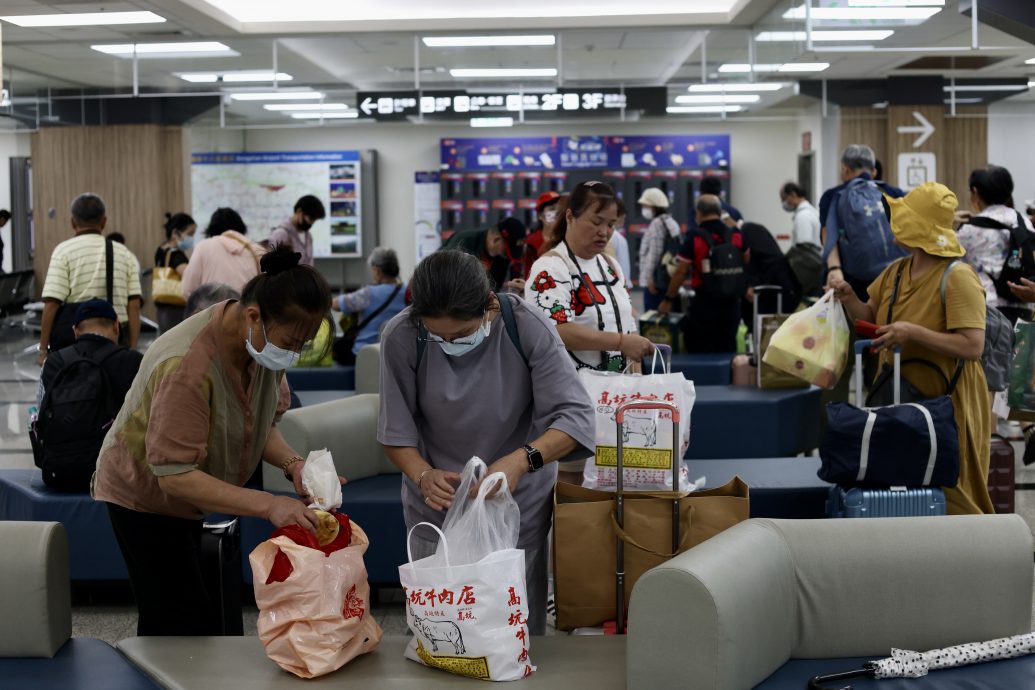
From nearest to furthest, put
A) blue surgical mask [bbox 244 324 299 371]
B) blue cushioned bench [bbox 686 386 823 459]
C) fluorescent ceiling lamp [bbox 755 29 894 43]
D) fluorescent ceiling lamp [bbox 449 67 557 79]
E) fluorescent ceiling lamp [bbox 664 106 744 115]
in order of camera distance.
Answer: blue surgical mask [bbox 244 324 299 371] → blue cushioned bench [bbox 686 386 823 459] → fluorescent ceiling lamp [bbox 755 29 894 43] → fluorescent ceiling lamp [bbox 449 67 557 79] → fluorescent ceiling lamp [bbox 664 106 744 115]

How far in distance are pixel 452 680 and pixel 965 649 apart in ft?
4.18

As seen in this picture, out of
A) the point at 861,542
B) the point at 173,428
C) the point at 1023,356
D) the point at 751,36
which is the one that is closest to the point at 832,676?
the point at 861,542

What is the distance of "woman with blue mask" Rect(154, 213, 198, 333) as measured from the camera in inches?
377

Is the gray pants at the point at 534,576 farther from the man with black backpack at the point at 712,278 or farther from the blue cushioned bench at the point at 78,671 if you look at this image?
the man with black backpack at the point at 712,278

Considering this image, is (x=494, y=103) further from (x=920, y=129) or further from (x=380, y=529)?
(x=380, y=529)

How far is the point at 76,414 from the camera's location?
442cm

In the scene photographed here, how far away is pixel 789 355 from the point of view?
465 cm

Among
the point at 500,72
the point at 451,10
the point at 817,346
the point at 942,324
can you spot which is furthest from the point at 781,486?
the point at 500,72

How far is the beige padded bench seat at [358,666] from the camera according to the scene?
8.64 feet

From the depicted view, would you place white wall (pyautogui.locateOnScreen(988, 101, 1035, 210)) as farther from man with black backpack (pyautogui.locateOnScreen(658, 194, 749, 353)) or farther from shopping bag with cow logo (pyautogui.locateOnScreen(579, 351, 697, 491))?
shopping bag with cow logo (pyautogui.locateOnScreen(579, 351, 697, 491))

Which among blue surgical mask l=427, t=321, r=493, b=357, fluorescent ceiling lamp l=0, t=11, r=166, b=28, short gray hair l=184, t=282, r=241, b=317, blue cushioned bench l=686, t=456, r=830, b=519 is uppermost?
fluorescent ceiling lamp l=0, t=11, r=166, b=28

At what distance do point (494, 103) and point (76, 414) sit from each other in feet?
26.5

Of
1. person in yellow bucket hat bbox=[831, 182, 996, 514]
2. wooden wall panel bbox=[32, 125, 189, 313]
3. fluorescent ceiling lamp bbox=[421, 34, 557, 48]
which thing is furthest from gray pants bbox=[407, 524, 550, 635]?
wooden wall panel bbox=[32, 125, 189, 313]

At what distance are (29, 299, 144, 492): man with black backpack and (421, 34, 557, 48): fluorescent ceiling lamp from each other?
7190 mm
